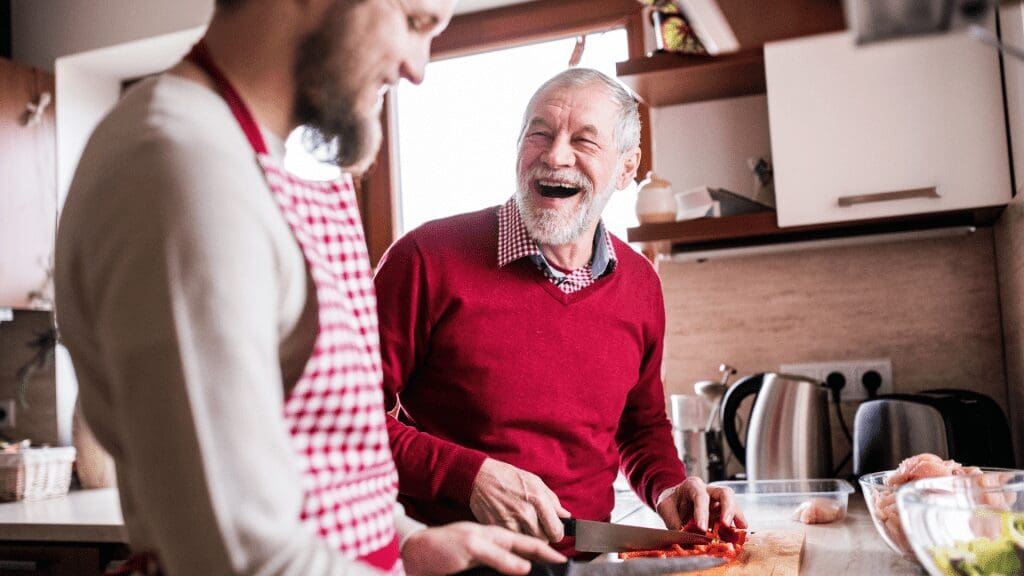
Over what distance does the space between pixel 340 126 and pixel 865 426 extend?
54.4 inches

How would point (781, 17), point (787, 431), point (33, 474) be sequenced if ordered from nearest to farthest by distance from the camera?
point (781, 17), point (787, 431), point (33, 474)

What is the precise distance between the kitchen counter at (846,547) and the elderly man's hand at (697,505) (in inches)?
4.8

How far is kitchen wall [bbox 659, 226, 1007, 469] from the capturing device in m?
1.97

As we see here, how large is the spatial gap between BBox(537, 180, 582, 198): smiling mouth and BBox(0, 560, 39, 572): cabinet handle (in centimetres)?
145

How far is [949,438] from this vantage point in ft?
5.32

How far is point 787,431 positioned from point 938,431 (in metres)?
0.29

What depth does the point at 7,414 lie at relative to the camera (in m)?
2.96

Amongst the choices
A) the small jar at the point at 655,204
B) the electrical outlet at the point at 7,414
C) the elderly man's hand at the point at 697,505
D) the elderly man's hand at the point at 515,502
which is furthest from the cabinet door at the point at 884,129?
the electrical outlet at the point at 7,414

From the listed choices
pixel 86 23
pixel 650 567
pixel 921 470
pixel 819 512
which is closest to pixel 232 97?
pixel 650 567

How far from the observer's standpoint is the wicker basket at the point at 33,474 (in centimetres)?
230

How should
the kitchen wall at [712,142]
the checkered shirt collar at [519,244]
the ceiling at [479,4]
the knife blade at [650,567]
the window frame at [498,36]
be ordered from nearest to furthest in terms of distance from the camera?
the knife blade at [650,567] < the checkered shirt collar at [519,244] < the kitchen wall at [712,142] < the window frame at [498,36] < the ceiling at [479,4]

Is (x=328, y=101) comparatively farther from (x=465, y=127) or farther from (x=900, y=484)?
(x=465, y=127)

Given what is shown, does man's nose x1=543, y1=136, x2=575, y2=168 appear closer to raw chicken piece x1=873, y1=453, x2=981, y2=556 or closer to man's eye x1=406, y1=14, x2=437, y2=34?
raw chicken piece x1=873, y1=453, x2=981, y2=556

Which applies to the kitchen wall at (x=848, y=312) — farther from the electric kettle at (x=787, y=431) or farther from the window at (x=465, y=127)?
the window at (x=465, y=127)
